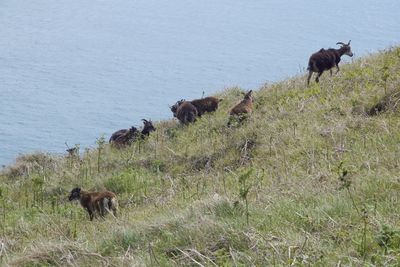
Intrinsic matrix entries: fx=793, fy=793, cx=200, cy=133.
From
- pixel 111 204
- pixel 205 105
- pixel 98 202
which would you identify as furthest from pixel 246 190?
pixel 205 105

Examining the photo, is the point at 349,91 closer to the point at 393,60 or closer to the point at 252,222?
the point at 393,60

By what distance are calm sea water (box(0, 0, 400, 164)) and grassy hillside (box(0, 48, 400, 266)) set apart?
8.39 metres

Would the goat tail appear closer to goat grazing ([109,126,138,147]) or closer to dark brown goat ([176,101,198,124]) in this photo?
goat grazing ([109,126,138,147])

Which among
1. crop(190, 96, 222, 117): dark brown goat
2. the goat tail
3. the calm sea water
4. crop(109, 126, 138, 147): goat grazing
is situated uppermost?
the calm sea water

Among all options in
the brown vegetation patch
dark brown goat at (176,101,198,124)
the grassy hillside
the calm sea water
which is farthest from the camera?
the calm sea water

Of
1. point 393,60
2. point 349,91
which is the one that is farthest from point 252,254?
point 393,60

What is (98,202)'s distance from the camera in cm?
997

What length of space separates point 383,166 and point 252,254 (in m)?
2.53

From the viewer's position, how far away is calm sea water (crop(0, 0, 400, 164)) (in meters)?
30.5

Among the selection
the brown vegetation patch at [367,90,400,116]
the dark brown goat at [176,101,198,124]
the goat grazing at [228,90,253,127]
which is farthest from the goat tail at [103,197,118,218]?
the dark brown goat at [176,101,198,124]

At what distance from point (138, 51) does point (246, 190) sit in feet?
143

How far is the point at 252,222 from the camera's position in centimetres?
625

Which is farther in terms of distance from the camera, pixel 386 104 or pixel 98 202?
Answer: pixel 386 104

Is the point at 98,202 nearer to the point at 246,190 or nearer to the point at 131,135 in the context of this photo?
the point at 246,190
